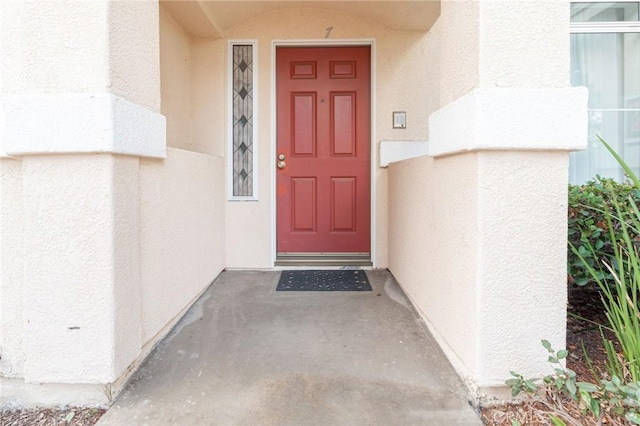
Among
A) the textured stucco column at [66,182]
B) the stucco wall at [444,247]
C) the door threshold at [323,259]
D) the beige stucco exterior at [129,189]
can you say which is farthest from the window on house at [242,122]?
the textured stucco column at [66,182]

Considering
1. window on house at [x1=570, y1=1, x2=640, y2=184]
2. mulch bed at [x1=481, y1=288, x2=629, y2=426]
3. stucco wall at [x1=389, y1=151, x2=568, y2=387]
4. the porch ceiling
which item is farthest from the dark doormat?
the porch ceiling

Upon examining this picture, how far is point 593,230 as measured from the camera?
80.7 inches

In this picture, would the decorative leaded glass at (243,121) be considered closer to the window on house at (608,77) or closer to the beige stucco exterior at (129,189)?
the beige stucco exterior at (129,189)

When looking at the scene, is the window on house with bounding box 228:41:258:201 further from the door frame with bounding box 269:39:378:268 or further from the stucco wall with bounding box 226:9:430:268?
the door frame with bounding box 269:39:378:268

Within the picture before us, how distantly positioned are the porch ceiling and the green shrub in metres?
1.98

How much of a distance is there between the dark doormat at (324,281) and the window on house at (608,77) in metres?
2.08

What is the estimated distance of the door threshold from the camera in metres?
3.82

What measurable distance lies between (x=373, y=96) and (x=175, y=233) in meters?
2.25

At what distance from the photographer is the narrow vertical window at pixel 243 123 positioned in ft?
12.3

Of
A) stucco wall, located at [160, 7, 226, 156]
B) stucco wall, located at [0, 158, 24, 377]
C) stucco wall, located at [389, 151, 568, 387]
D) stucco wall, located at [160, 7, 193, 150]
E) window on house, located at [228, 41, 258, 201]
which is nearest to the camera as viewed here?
stucco wall, located at [389, 151, 568, 387]

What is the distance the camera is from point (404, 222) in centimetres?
306

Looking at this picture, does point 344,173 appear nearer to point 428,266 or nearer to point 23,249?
point 428,266

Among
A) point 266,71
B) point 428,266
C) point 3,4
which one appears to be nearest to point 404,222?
point 428,266

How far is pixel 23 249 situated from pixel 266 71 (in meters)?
2.62
